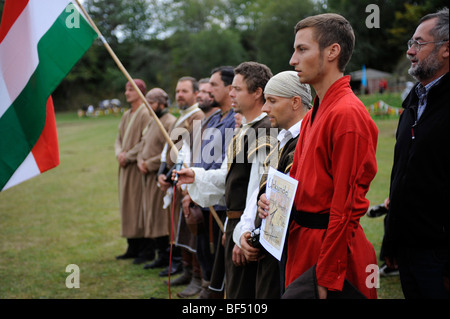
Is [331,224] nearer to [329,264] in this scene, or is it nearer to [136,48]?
[329,264]

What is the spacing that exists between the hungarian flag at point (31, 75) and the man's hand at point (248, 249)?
187 cm

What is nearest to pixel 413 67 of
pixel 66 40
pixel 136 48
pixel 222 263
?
pixel 222 263

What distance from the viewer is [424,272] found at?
2.26 metres

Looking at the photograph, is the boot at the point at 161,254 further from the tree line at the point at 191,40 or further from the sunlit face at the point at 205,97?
the tree line at the point at 191,40

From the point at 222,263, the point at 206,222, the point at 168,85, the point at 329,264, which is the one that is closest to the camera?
the point at 329,264

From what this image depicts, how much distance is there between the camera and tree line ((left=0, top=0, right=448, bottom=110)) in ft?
139

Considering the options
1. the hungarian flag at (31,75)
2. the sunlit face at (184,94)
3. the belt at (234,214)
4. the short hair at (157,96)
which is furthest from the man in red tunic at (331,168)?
the short hair at (157,96)

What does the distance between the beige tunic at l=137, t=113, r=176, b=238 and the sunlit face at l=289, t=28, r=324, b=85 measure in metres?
4.01

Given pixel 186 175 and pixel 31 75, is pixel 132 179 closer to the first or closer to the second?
pixel 186 175

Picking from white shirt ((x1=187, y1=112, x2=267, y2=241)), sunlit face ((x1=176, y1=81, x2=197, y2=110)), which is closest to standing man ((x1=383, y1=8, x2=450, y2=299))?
white shirt ((x1=187, y1=112, x2=267, y2=241))

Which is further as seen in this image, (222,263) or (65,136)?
(65,136)

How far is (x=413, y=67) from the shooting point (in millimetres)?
2449

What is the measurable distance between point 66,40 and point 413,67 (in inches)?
109

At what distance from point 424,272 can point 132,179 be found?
511cm
